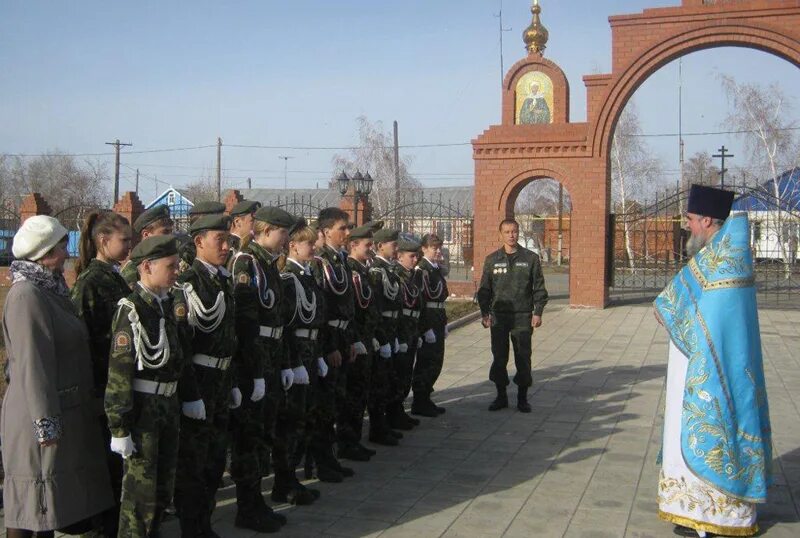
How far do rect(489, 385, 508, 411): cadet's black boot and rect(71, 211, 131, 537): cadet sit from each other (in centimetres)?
453

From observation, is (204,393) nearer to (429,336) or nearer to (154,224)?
(154,224)

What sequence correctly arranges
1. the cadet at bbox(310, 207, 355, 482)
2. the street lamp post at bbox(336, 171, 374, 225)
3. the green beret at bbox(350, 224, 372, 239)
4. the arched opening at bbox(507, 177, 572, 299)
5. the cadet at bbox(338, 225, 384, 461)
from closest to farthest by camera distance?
the cadet at bbox(310, 207, 355, 482), the cadet at bbox(338, 225, 384, 461), the green beret at bbox(350, 224, 372, 239), the street lamp post at bbox(336, 171, 374, 225), the arched opening at bbox(507, 177, 572, 299)

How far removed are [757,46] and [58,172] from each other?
5484 centimetres

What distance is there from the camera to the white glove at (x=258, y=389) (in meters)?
4.56

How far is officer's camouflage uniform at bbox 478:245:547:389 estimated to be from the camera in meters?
7.96

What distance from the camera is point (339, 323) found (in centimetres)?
577

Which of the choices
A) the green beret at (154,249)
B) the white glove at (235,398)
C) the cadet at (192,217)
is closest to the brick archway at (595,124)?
the cadet at (192,217)

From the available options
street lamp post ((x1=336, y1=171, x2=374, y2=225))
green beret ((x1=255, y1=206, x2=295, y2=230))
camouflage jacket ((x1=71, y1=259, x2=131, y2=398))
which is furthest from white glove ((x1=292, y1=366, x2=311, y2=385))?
street lamp post ((x1=336, y1=171, x2=374, y2=225))

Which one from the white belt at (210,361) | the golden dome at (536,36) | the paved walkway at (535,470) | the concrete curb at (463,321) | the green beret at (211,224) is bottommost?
the paved walkway at (535,470)

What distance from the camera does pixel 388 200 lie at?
4131 centimetres

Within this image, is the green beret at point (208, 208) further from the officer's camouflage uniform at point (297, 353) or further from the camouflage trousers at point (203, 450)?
the camouflage trousers at point (203, 450)

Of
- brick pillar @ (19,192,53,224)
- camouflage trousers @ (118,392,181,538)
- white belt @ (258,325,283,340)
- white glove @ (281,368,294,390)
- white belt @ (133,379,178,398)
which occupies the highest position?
brick pillar @ (19,192,53,224)

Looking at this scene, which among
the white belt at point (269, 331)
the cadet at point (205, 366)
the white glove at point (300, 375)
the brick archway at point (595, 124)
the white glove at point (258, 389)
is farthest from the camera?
the brick archway at point (595, 124)

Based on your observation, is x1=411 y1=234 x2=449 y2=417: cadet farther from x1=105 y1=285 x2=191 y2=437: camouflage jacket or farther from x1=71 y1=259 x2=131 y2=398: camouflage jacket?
x1=105 y1=285 x2=191 y2=437: camouflage jacket
